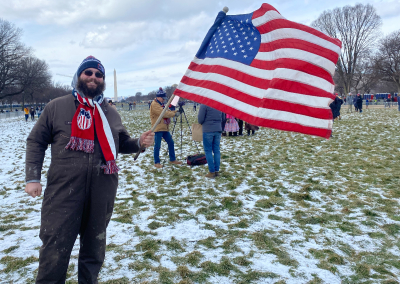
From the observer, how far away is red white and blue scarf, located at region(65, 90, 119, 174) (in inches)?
87.4

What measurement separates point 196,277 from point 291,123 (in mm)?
1842

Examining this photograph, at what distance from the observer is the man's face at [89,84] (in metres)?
2.37

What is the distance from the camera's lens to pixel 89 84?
7.80 feet

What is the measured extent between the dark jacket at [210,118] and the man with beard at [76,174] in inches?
144

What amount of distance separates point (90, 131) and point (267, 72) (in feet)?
5.89

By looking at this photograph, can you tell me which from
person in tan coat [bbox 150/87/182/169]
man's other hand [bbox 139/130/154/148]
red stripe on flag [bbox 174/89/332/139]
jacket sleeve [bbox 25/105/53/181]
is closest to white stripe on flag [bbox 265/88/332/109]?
red stripe on flag [bbox 174/89/332/139]

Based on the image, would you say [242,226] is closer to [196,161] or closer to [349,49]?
[196,161]

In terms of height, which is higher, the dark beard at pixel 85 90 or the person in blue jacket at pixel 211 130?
the dark beard at pixel 85 90

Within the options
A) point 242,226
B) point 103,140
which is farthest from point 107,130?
point 242,226

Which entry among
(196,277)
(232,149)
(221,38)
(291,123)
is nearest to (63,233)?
(196,277)

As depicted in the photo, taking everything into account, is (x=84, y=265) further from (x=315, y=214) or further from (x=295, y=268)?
(x=315, y=214)

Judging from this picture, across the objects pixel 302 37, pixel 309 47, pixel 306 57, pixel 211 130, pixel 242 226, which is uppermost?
pixel 302 37

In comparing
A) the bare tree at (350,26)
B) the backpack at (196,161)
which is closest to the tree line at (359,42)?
the bare tree at (350,26)

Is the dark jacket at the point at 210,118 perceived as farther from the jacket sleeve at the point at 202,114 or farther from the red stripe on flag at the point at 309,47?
the red stripe on flag at the point at 309,47
